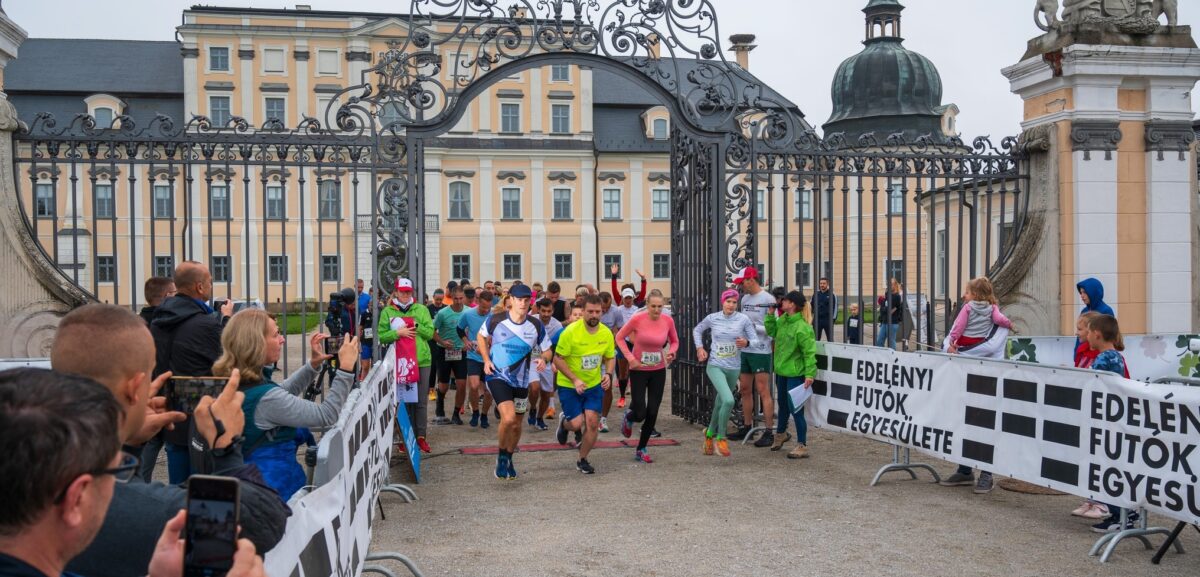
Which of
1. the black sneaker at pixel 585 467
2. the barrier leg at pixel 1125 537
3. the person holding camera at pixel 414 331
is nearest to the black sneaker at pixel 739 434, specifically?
the black sneaker at pixel 585 467

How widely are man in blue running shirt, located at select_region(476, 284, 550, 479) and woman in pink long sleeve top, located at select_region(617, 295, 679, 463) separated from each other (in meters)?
0.93

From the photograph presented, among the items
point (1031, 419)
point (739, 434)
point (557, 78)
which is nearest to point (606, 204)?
point (557, 78)

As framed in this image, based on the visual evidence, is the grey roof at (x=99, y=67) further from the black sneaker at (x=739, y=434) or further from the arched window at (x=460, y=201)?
the black sneaker at (x=739, y=434)

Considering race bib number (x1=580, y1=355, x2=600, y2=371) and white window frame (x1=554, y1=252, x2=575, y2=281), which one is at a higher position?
white window frame (x1=554, y1=252, x2=575, y2=281)

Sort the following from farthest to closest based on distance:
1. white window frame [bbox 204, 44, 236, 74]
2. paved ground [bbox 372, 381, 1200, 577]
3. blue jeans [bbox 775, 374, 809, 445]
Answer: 1. white window frame [bbox 204, 44, 236, 74]
2. blue jeans [bbox 775, 374, 809, 445]
3. paved ground [bbox 372, 381, 1200, 577]

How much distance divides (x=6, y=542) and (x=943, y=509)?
7.60 meters

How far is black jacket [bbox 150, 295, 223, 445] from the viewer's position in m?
6.30

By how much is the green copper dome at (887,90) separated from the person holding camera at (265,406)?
41.1m

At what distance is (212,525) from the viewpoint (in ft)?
7.13

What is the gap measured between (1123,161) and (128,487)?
12.2 m

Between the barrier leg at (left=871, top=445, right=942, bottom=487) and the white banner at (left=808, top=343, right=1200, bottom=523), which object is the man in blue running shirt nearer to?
the white banner at (left=808, top=343, right=1200, bottom=523)

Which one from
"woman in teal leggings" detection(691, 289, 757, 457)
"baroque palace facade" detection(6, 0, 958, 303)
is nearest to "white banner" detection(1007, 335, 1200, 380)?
"woman in teal leggings" detection(691, 289, 757, 457)

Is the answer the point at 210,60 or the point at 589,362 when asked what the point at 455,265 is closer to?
the point at 210,60

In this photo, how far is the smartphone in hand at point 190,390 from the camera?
16.6ft
